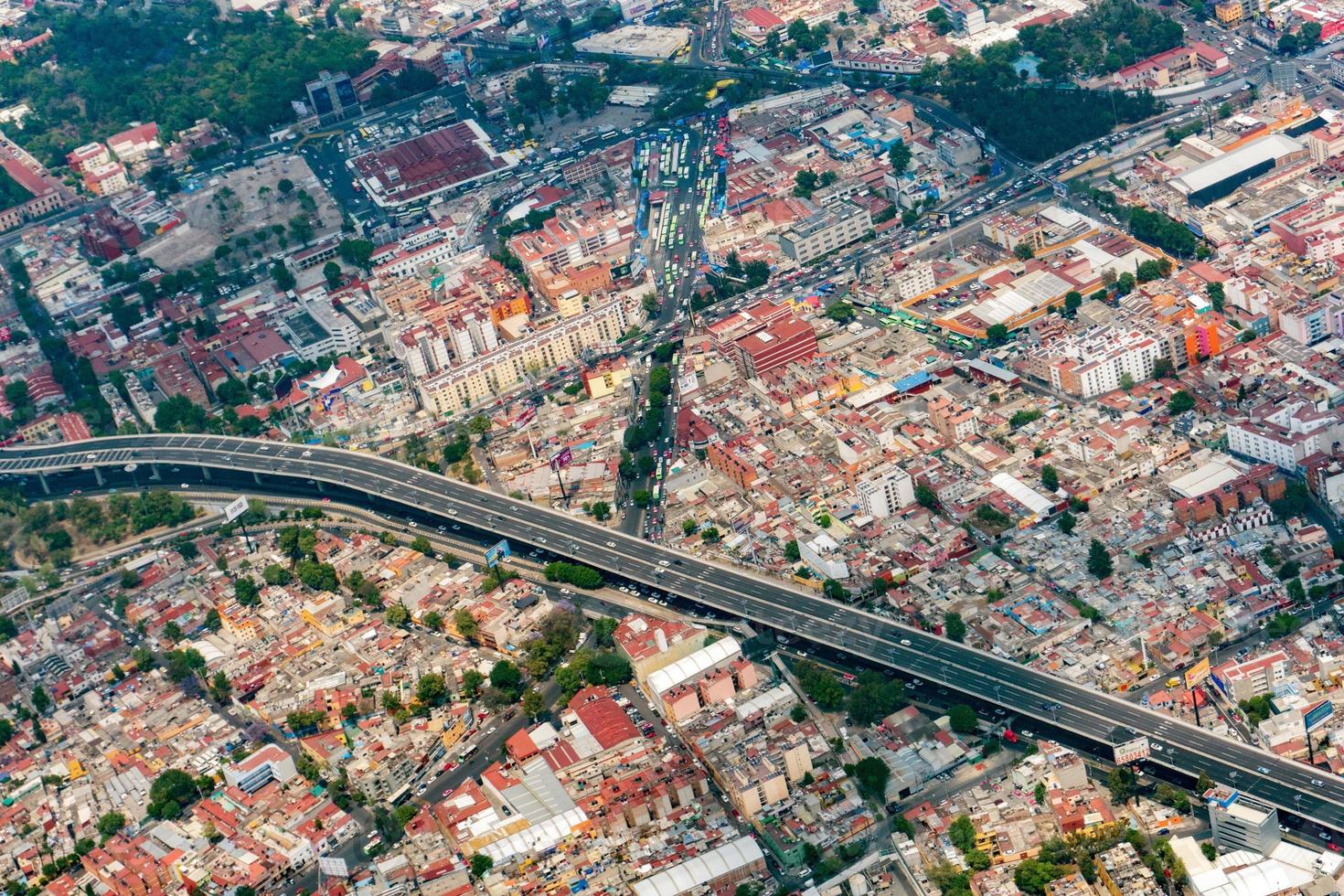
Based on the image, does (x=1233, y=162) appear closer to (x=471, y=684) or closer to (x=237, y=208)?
(x=471, y=684)

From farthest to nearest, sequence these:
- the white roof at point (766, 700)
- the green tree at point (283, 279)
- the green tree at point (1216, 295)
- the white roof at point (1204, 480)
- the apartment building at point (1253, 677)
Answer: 1. the green tree at point (283, 279)
2. the green tree at point (1216, 295)
3. the white roof at point (1204, 480)
4. the white roof at point (766, 700)
5. the apartment building at point (1253, 677)

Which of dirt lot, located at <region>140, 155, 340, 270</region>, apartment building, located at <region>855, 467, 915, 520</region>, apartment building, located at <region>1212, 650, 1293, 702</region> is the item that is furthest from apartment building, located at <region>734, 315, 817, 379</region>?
dirt lot, located at <region>140, 155, 340, 270</region>

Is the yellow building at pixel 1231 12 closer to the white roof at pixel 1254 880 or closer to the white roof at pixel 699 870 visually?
the white roof at pixel 1254 880

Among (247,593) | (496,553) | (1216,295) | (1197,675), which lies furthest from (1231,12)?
(247,593)

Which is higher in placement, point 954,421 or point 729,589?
point 954,421

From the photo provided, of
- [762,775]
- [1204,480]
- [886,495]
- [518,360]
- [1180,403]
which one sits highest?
[518,360]

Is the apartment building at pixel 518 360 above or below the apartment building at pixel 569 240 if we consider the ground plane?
below

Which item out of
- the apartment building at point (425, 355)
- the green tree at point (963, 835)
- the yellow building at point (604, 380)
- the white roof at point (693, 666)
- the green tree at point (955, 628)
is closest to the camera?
the green tree at point (963, 835)

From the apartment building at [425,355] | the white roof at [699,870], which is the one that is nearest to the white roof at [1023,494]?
the white roof at [699,870]
